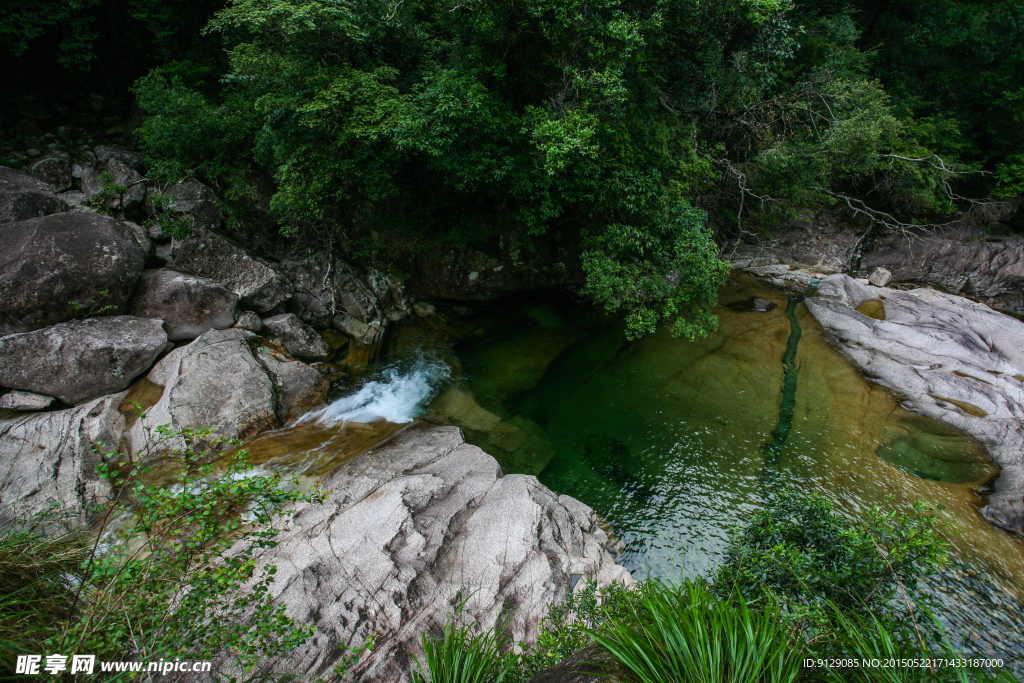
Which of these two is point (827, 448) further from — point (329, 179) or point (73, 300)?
point (73, 300)

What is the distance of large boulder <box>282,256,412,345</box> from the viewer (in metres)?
10.2

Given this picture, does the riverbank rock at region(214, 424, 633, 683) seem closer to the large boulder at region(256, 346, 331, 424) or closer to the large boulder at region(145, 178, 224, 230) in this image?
the large boulder at region(256, 346, 331, 424)

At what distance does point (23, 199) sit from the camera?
8.49m

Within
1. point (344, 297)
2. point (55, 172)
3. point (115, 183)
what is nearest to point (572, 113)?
point (344, 297)

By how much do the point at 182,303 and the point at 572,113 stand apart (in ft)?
26.6

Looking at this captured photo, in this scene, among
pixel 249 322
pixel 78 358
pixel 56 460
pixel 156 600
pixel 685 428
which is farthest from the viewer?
pixel 249 322

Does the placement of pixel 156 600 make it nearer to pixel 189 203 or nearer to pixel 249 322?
pixel 249 322

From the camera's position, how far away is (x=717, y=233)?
1301cm

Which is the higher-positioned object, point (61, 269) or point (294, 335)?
point (61, 269)

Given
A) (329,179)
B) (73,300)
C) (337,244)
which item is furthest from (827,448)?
(73,300)

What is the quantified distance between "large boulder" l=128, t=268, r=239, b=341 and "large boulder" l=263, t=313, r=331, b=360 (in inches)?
29.7

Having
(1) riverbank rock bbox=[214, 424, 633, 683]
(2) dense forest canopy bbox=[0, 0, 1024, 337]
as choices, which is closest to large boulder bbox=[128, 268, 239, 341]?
(2) dense forest canopy bbox=[0, 0, 1024, 337]

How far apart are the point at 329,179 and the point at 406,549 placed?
7.11m

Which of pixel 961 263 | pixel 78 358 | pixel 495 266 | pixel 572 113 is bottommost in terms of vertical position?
pixel 78 358
